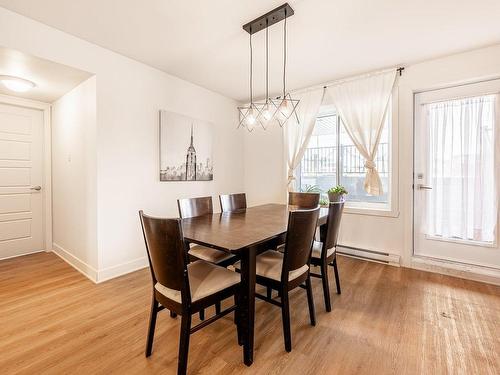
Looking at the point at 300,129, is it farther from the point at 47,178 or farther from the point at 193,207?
the point at 47,178

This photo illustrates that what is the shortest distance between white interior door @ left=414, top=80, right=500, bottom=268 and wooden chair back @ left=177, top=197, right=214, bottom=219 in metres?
2.61

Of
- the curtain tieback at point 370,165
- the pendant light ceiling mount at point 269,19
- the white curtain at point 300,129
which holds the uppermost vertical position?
the pendant light ceiling mount at point 269,19

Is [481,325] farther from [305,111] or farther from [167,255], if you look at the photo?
[305,111]

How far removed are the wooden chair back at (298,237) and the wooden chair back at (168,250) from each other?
2.11ft

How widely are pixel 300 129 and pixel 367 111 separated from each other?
990 millimetres

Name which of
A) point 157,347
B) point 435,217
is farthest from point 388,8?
point 157,347

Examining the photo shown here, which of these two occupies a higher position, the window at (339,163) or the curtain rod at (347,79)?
the curtain rod at (347,79)

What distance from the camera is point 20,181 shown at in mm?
3514

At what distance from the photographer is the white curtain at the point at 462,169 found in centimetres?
271

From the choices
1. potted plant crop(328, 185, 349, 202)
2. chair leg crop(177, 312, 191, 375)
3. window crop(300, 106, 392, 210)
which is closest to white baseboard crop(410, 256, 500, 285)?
window crop(300, 106, 392, 210)

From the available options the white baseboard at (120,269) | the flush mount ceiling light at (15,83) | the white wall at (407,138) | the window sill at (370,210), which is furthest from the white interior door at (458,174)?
the flush mount ceiling light at (15,83)

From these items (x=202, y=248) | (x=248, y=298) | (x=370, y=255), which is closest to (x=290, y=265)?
(x=248, y=298)

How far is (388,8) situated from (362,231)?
8.43ft

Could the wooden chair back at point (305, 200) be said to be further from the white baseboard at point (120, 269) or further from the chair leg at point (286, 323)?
the white baseboard at point (120, 269)
